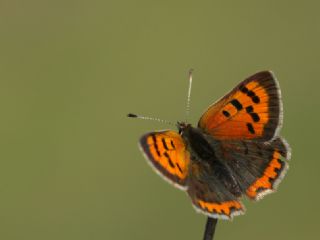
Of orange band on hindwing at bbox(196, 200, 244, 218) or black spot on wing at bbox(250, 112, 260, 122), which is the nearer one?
orange band on hindwing at bbox(196, 200, 244, 218)

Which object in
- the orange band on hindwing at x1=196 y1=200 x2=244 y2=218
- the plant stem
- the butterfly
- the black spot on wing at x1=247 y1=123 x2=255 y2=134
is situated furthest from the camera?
the black spot on wing at x1=247 y1=123 x2=255 y2=134

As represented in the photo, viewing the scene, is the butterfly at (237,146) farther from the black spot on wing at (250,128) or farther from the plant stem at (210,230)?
the plant stem at (210,230)

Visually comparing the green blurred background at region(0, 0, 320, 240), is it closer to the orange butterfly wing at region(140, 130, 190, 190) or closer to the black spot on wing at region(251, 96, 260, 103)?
the black spot on wing at region(251, 96, 260, 103)

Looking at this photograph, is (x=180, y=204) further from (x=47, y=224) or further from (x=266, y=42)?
(x=266, y=42)

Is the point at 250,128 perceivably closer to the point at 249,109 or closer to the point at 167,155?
the point at 249,109

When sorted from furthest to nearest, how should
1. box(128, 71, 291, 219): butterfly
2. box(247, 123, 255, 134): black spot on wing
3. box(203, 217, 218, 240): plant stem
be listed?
1. box(247, 123, 255, 134): black spot on wing
2. box(128, 71, 291, 219): butterfly
3. box(203, 217, 218, 240): plant stem

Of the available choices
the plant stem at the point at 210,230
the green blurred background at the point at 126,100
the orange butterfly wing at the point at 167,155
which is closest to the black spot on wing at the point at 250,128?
the orange butterfly wing at the point at 167,155

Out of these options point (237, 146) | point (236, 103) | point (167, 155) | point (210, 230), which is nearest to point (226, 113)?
point (236, 103)

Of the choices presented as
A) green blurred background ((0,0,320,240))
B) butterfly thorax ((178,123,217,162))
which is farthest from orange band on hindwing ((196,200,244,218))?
green blurred background ((0,0,320,240))
